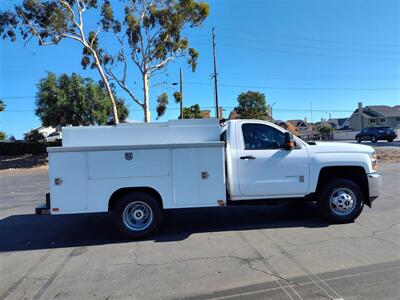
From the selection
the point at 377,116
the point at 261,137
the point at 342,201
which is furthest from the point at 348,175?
the point at 377,116

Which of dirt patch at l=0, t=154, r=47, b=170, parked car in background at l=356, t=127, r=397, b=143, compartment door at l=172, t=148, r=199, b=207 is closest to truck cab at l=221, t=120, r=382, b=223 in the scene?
compartment door at l=172, t=148, r=199, b=207

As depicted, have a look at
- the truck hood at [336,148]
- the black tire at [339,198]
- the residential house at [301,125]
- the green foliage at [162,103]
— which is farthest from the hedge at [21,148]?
the residential house at [301,125]

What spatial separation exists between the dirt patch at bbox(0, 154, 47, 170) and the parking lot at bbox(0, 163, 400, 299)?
2046 cm

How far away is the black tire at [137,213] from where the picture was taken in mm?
6055

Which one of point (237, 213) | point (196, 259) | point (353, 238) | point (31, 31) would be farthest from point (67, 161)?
point (31, 31)

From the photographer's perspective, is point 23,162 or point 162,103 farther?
point 162,103

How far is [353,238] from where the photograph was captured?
5.79 metres

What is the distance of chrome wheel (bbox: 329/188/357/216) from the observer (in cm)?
667

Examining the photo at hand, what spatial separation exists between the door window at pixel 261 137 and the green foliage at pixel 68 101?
2582 centimetres

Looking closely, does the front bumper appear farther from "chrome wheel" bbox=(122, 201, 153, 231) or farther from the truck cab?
"chrome wheel" bbox=(122, 201, 153, 231)

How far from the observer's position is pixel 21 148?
1241 inches

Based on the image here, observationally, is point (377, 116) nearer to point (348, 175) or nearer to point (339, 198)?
point (348, 175)

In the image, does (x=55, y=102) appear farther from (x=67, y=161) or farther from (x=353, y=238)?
(x=353, y=238)

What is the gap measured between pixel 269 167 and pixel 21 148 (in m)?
30.8
